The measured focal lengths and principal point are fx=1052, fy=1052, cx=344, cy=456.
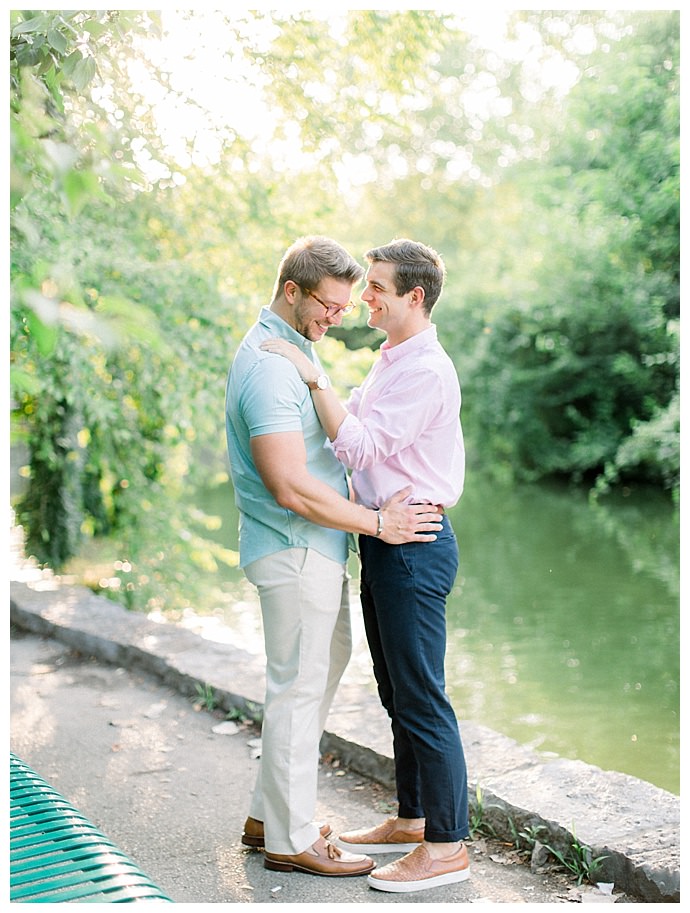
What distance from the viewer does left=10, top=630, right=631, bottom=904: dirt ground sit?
3199mm

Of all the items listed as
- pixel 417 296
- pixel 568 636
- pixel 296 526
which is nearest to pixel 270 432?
pixel 296 526

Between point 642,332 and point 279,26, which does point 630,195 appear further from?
point 279,26

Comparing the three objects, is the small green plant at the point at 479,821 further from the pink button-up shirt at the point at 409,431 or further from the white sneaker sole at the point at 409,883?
the pink button-up shirt at the point at 409,431

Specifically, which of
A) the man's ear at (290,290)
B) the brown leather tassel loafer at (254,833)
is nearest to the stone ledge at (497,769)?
the brown leather tassel loafer at (254,833)

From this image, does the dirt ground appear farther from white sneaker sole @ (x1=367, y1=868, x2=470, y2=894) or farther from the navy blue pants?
the navy blue pants

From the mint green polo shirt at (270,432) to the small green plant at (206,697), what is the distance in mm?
1889

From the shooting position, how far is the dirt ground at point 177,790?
3199 millimetres

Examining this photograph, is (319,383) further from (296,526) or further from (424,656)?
(424,656)

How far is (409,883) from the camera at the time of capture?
3.16 metres

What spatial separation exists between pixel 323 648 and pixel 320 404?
760 mm

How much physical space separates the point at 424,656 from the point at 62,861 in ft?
4.00

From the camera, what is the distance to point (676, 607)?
9438 mm

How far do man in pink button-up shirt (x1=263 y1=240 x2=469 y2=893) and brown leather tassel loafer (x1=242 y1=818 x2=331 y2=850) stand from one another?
420 mm

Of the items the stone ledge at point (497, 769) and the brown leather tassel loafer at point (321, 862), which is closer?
the stone ledge at point (497, 769)
